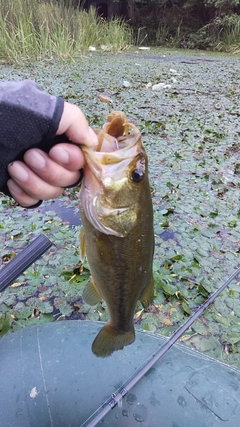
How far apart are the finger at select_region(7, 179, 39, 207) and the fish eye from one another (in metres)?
0.37

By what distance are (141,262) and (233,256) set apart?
1894mm

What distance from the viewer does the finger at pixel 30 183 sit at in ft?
4.13

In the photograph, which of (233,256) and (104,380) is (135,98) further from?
(104,380)

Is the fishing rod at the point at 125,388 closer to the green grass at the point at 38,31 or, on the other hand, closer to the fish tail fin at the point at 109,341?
the fish tail fin at the point at 109,341

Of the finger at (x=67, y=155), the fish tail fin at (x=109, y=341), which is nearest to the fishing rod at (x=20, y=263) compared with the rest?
the fish tail fin at (x=109, y=341)

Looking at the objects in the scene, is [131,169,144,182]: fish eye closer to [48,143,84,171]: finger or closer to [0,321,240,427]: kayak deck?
[48,143,84,171]: finger

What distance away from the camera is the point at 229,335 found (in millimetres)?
2432

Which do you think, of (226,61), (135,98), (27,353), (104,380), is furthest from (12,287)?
(226,61)

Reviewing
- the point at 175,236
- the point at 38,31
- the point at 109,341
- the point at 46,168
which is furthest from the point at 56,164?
the point at 38,31

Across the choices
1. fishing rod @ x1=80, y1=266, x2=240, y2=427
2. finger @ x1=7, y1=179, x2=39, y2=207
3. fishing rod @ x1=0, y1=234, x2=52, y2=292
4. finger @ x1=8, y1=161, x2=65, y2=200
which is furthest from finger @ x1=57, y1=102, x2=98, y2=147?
fishing rod @ x1=80, y1=266, x2=240, y2=427

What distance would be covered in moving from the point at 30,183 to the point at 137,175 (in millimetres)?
349

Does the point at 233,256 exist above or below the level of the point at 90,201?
below

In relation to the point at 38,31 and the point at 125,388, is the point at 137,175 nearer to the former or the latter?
the point at 125,388

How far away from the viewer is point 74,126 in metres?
1.19
